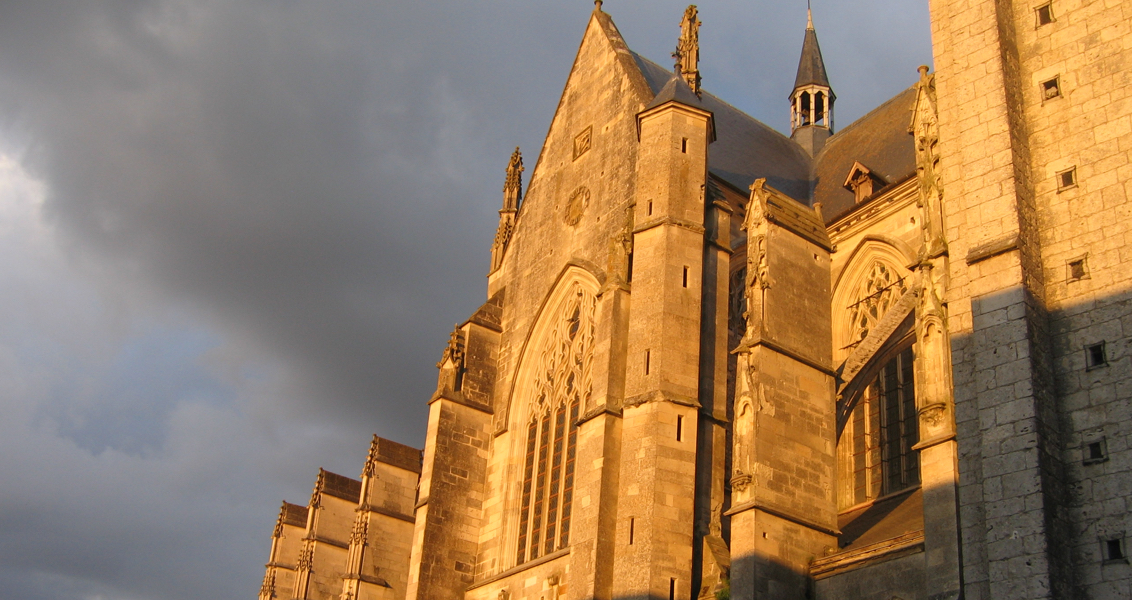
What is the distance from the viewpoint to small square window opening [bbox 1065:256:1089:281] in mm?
11234

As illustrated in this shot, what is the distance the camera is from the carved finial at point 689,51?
19984 mm

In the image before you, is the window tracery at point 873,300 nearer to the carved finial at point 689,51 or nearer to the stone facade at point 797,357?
the stone facade at point 797,357

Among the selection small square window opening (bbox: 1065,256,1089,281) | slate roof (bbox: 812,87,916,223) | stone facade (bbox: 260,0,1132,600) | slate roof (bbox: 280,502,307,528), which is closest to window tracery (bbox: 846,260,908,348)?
stone facade (bbox: 260,0,1132,600)

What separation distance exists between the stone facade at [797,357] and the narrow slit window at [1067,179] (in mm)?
27

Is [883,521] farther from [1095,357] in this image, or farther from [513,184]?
[513,184]

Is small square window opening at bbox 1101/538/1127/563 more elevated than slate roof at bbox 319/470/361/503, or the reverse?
slate roof at bbox 319/470/361/503

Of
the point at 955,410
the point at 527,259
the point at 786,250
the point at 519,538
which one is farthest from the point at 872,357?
the point at 527,259

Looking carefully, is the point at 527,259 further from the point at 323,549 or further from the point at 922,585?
the point at 922,585

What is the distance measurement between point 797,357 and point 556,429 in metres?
5.78

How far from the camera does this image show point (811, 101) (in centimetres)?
3238

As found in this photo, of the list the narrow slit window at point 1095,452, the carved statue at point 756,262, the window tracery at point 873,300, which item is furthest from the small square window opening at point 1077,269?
the window tracery at point 873,300

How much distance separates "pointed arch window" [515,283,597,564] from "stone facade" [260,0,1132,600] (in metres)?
0.06

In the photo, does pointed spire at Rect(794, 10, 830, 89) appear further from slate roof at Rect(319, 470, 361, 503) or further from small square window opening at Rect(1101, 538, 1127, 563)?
small square window opening at Rect(1101, 538, 1127, 563)

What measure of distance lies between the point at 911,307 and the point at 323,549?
1580 cm
